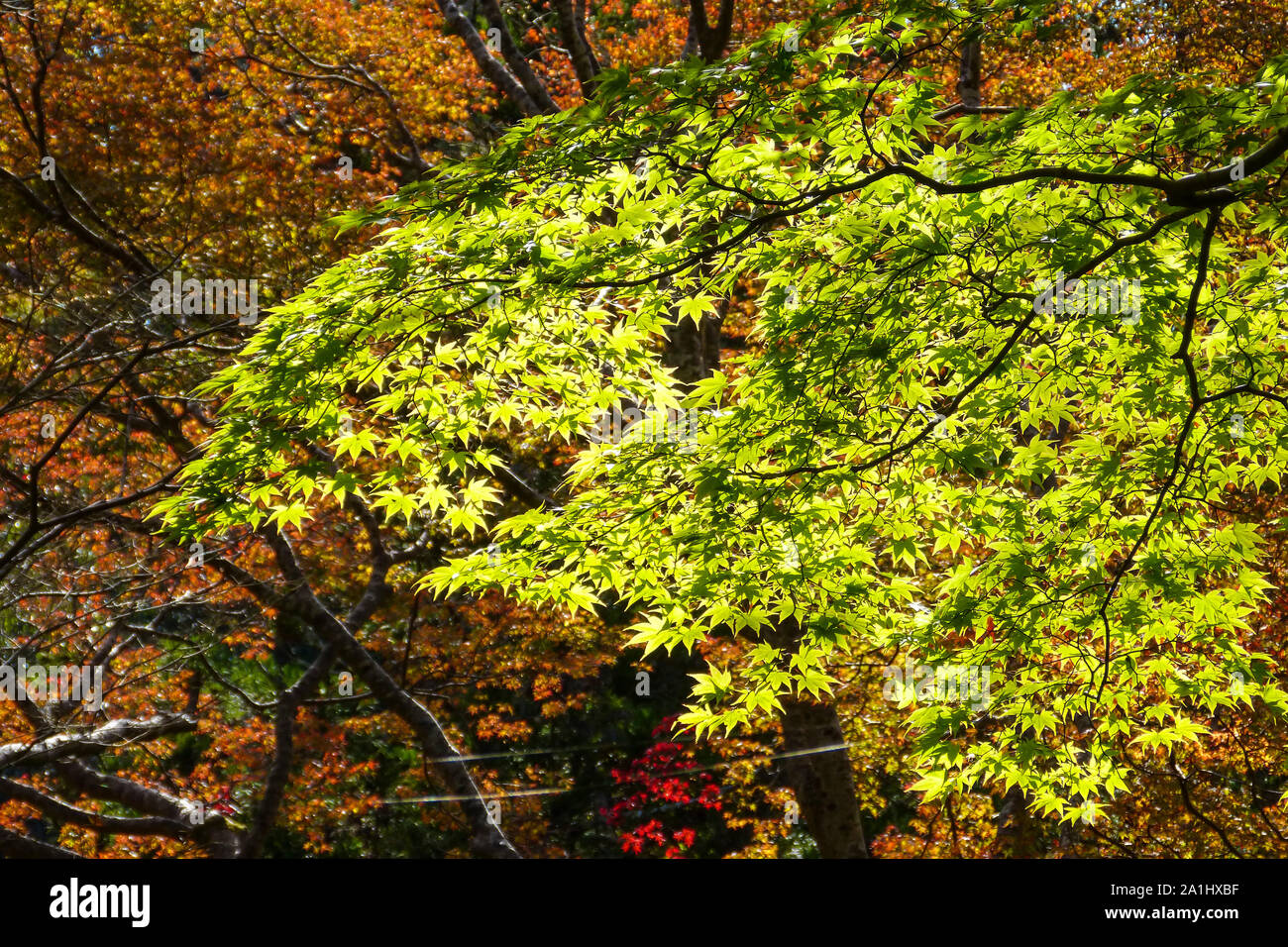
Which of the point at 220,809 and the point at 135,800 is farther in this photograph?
the point at 220,809

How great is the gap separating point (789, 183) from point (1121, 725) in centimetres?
355

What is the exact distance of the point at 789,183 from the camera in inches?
202

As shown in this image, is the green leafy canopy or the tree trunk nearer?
the green leafy canopy

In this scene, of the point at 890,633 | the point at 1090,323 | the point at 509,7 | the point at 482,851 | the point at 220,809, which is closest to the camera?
the point at 1090,323

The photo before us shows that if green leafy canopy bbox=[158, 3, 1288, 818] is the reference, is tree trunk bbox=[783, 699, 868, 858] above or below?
below

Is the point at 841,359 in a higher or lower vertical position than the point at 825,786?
higher

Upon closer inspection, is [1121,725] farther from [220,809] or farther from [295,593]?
[220,809]

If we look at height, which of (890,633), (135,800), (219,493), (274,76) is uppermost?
(274,76)

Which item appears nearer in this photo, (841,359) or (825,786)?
(841,359)

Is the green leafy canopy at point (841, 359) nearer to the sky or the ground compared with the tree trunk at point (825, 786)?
nearer to the sky

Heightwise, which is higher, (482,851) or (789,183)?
(789,183)

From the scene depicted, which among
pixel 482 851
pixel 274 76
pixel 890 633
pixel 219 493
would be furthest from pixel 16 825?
pixel 890 633

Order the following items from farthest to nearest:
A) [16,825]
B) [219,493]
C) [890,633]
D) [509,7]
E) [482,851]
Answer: [509,7], [16,825], [482,851], [890,633], [219,493]

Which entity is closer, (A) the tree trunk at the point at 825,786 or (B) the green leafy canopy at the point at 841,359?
(B) the green leafy canopy at the point at 841,359
